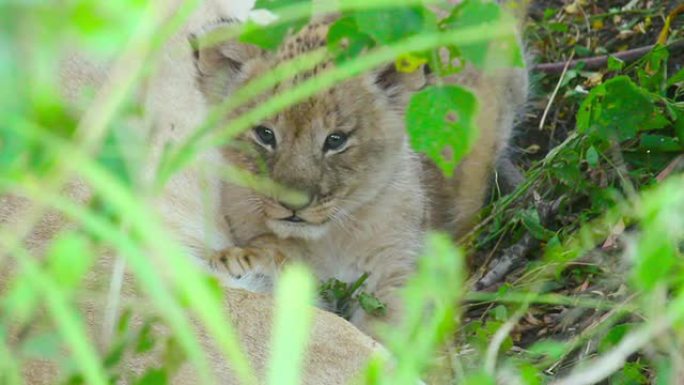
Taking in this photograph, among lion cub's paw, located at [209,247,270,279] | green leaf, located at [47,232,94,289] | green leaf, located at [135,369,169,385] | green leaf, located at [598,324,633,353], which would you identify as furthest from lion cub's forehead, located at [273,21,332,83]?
green leaf, located at [47,232,94,289]

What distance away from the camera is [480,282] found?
3.41 m

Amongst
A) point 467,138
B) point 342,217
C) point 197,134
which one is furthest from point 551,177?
point 197,134

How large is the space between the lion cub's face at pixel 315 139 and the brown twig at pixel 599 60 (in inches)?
38.6

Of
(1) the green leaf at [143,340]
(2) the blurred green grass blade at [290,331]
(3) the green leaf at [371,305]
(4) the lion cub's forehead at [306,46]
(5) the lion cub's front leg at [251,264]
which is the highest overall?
(2) the blurred green grass blade at [290,331]

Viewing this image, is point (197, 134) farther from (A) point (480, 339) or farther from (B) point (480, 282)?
(B) point (480, 282)

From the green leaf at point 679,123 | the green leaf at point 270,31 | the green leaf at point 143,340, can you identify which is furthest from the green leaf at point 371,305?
the green leaf at point 143,340

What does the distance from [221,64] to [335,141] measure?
0.36 m

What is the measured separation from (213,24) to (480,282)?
96cm

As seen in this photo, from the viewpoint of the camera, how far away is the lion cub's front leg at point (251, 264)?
297cm

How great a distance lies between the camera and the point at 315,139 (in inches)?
117

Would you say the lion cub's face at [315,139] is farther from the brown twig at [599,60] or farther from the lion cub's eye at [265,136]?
the brown twig at [599,60]

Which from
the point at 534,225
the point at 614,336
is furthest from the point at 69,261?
the point at 534,225

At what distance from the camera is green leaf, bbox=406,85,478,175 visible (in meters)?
1.97

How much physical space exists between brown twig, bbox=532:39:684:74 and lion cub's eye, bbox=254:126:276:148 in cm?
128
